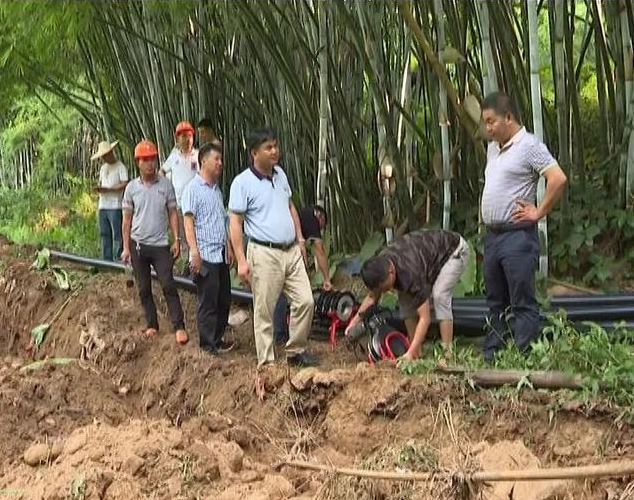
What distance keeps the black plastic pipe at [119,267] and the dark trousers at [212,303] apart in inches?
26.8

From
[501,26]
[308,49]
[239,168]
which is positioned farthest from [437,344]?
[239,168]

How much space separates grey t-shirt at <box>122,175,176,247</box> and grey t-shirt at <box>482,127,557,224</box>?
2.37 m

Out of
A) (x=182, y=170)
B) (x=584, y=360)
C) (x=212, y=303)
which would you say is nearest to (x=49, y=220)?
(x=182, y=170)

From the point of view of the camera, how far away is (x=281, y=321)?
5754 mm

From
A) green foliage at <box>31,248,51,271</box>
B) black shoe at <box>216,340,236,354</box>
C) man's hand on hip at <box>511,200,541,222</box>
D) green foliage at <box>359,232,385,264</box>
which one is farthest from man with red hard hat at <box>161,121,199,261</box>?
man's hand on hip at <box>511,200,541,222</box>

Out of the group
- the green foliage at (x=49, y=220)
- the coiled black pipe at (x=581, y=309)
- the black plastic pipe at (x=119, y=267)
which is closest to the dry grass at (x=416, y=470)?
the coiled black pipe at (x=581, y=309)

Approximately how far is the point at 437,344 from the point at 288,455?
47.7 inches

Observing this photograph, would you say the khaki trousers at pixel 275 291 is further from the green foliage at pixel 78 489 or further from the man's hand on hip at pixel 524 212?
the green foliage at pixel 78 489

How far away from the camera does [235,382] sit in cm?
499

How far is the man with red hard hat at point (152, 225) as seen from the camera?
5793 millimetres

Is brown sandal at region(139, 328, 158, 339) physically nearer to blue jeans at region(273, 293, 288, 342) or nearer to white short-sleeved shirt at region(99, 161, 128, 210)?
blue jeans at region(273, 293, 288, 342)

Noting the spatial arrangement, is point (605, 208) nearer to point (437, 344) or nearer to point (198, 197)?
point (437, 344)

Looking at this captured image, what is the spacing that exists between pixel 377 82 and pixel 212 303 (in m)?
1.87

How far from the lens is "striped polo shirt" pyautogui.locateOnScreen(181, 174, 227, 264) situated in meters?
5.31
